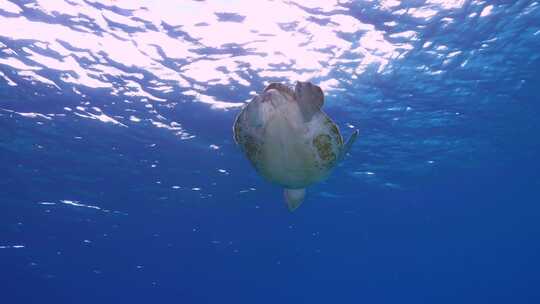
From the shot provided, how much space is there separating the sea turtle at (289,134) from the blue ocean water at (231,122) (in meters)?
8.22

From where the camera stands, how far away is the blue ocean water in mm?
12875

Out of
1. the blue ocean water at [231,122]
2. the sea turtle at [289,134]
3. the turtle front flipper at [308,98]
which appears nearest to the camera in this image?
the turtle front flipper at [308,98]

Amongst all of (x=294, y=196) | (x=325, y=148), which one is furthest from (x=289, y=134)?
(x=294, y=196)

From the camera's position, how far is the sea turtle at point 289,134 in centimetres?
408

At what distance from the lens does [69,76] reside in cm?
1461

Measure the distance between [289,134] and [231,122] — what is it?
48.6 ft

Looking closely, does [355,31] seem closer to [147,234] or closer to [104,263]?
[147,234]

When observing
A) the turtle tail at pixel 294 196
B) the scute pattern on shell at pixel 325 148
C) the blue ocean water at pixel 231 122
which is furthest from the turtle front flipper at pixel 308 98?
the blue ocean water at pixel 231 122

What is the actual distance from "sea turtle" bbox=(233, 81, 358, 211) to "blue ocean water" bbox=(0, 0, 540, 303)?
27.0 feet

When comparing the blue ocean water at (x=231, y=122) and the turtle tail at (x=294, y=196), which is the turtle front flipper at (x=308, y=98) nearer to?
the turtle tail at (x=294, y=196)

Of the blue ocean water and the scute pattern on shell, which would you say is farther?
the blue ocean water

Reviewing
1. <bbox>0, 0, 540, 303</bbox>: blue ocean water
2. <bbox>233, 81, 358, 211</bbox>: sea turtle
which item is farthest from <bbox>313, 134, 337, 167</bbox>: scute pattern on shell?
<bbox>0, 0, 540, 303</bbox>: blue ocean water

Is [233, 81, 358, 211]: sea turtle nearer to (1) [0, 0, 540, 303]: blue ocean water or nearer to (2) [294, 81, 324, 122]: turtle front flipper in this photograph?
(2) [294, 81, 324, 122]: turtle front flipper

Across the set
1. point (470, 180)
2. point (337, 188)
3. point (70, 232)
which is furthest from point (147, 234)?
point (470, 180)
